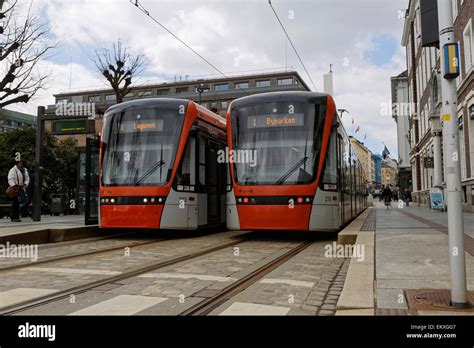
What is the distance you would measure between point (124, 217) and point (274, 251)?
3743mm

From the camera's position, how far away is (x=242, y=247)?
962 centimetres

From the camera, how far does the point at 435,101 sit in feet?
88.5

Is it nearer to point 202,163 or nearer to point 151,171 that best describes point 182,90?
point 202,163

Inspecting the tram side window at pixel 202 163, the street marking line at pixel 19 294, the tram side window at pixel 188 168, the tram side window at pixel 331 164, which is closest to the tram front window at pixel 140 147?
the tram side window at pixel 188 168

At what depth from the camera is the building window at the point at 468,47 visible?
19.3 metres

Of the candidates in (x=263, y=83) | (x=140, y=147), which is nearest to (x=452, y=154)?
(x=140, y=147)

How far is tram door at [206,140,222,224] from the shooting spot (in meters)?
12.0

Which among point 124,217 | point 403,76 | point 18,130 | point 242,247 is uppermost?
point 403,76

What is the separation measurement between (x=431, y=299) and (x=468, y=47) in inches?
752

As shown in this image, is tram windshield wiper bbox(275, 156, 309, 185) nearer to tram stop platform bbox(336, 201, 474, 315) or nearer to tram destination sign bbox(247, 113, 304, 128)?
tram destination sign bbox(247, 113, 304, 128)

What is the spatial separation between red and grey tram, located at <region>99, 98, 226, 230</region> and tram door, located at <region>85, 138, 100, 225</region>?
1268 mm

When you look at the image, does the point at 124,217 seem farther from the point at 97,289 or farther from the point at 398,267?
the point at 398,267

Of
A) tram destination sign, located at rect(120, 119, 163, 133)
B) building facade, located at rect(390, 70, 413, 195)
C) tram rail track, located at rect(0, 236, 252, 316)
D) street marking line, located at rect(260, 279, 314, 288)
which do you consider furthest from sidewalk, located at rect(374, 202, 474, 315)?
building facade, located at rect(390, 70, 413, 195)
